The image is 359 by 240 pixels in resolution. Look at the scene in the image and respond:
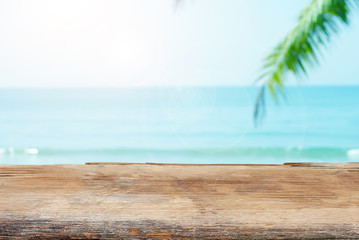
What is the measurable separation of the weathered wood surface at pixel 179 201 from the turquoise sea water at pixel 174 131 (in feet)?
23.9

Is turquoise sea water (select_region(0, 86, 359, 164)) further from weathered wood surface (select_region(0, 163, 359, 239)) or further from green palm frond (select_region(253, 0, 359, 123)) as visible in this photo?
weathered wood surface (select_region(0, 163, 359, 239))

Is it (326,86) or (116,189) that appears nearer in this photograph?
(116,189)

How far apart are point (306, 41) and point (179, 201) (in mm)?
2288

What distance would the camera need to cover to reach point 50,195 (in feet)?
1.16

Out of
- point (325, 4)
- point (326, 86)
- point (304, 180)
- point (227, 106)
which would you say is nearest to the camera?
point (304, 180)

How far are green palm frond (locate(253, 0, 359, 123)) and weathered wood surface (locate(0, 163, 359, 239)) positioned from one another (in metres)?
2.02

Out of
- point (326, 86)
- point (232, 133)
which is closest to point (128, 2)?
point (232, 133)

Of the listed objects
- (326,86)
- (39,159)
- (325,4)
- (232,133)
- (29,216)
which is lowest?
(29,216)

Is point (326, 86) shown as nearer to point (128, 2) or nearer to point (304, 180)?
point (128, 2)

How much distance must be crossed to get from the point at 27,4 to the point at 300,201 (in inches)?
778

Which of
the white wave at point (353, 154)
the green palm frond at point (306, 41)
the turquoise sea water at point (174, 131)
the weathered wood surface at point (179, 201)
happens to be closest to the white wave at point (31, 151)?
the turquoise sea water at point (174, 131)

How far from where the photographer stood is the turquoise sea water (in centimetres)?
830

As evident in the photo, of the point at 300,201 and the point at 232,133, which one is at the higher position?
the point at 232,133

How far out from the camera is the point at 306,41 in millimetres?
2400
